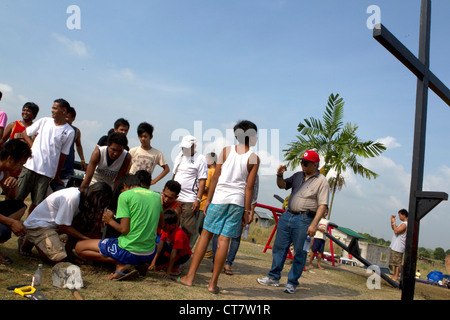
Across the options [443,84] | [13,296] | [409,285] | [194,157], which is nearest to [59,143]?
[194,157]

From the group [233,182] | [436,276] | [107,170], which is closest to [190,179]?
[107,170]

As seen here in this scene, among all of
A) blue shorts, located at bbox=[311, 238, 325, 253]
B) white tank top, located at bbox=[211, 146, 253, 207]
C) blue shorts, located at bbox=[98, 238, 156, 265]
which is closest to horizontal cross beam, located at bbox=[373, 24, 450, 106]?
white tank top, located at bbox=[211, 146, 253, 207]

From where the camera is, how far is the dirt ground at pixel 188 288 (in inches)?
129

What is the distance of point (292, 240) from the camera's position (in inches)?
196

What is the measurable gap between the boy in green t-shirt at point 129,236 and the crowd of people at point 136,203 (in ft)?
0.03

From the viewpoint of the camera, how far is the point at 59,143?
4.64 metres

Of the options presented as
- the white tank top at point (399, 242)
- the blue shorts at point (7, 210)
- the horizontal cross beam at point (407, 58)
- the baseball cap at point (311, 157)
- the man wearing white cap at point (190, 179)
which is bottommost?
the white tank top at point (399, 242)

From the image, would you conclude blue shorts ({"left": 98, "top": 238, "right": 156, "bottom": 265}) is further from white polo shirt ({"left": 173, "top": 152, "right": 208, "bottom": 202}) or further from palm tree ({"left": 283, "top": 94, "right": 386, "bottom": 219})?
palm tree ({"left": 283, "top": 94, "right": 386, "bottom": 219})

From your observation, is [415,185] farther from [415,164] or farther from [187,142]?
[187,142]

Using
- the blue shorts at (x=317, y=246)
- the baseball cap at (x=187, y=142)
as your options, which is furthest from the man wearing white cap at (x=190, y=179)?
the blue shorts at (x=317, y=246)

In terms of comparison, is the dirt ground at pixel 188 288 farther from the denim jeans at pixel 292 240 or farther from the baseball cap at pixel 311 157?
the baseball cap at pixel 311 157

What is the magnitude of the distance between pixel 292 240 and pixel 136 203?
7.23 ft

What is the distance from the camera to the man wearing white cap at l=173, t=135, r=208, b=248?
209 inches
